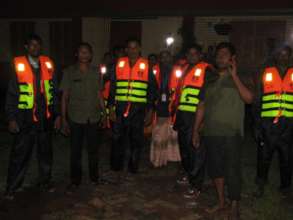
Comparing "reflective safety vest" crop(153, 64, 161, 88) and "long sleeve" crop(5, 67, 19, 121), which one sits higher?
"reflective safety vest" crop(153, 64, 161, 88)

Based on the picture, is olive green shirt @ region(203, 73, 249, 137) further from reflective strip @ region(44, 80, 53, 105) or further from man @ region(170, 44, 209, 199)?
reflective strip @ region(44, 80, 53, 105)

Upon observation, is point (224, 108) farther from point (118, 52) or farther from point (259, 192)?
point (118, 52)

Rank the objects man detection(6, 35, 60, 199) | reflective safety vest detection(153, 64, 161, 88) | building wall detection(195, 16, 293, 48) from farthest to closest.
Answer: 1. building wall detection(195, 16, 293, 48)
2. reflective safety vest detection(153, 64, 161, 88)
3. man detection(6, 35, 60, 199)

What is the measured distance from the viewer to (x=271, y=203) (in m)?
5.14

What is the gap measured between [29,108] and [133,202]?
6.23ft

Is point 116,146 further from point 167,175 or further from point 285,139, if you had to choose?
point 285,139

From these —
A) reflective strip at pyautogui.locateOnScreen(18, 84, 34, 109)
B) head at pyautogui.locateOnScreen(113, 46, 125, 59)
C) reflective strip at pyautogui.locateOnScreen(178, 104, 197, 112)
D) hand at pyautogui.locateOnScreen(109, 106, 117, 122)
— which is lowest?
hand at pyautogui.locateOnScreen(109, 106, 117, 122)

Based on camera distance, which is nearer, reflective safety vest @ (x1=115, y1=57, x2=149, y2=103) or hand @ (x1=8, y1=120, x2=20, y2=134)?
hand @ (x1=8, y1=120, x2=20, y2=134)

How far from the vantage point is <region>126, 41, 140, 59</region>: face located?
5898mm

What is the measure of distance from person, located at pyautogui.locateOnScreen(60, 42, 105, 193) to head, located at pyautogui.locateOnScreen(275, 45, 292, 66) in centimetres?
256

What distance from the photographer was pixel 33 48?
5.06 meters

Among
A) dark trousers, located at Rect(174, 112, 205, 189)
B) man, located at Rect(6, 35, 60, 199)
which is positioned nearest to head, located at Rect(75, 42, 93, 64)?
man, located at Rect(6, 35, 60, 199)

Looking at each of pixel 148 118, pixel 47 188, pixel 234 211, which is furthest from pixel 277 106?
pixel 47 188

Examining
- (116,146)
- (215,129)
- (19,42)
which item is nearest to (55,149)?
(116,146)
